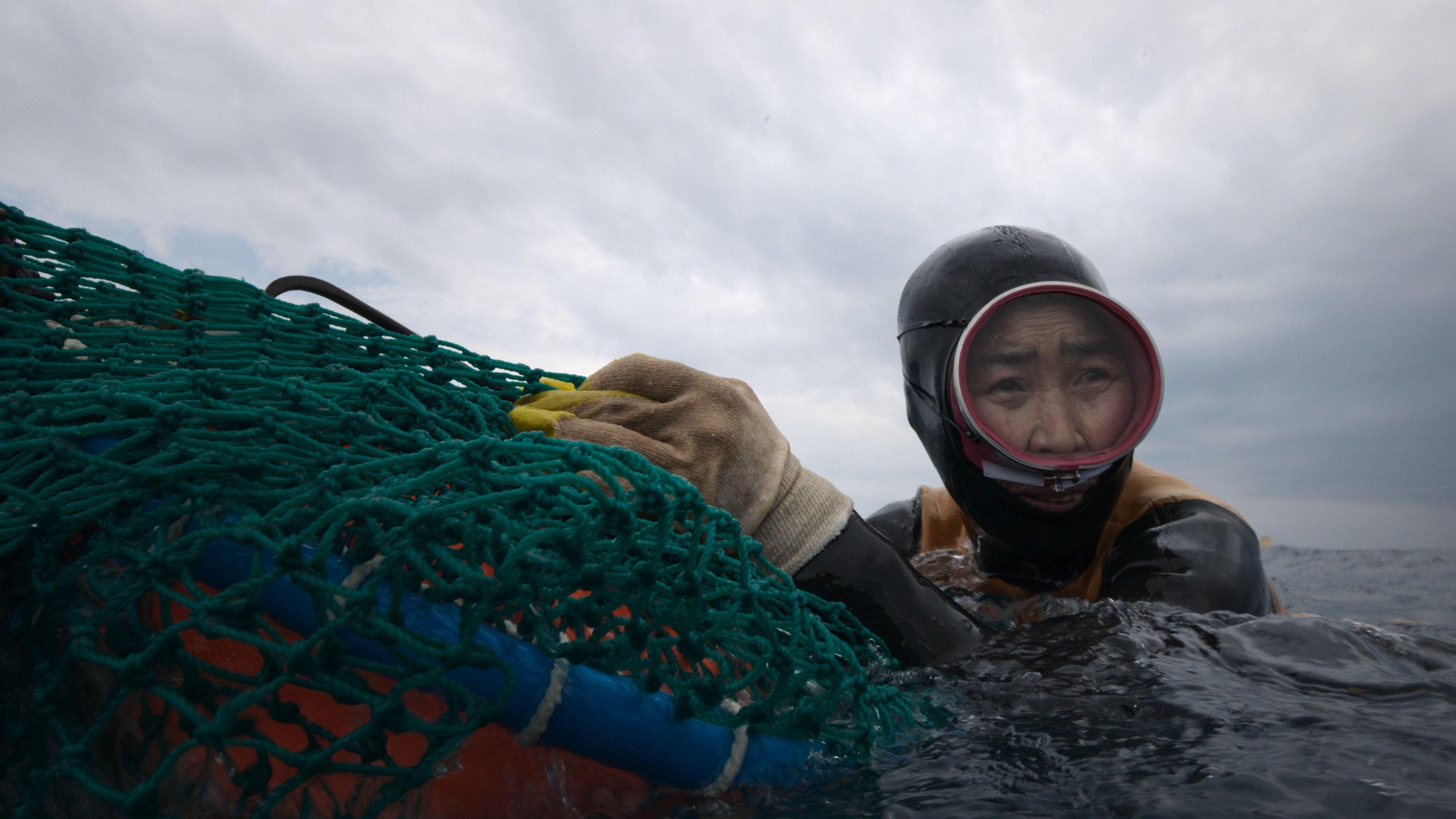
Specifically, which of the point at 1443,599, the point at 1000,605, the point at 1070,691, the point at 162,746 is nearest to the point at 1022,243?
the point at 1000,605

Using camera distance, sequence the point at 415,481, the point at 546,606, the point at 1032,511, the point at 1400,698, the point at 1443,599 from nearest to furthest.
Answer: the point at 415,481
the point at 546,606
the point at 1400,698
the point at 1032,511
the point at 1443,599

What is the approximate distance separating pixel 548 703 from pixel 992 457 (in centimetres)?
187

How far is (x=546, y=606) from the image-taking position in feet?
3.88

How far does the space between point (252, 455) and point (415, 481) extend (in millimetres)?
300

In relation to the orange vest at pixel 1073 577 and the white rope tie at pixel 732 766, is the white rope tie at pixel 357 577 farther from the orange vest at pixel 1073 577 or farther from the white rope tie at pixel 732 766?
the orange vest at pixel 1073 577

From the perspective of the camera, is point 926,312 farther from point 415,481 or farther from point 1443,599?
point 1443,599

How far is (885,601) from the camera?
6.48 feet

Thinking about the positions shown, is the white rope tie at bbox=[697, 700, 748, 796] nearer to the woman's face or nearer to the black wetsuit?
the black wetsuit

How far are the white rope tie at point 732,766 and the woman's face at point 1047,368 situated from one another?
1591 mm

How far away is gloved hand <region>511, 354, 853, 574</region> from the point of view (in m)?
1.93

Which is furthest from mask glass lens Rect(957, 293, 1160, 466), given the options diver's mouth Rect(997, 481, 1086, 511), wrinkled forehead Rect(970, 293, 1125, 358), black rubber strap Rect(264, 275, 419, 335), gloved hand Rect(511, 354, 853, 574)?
black rubber strap Rect(264, 275, 419, 335)

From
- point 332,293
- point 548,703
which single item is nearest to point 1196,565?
point 548,703

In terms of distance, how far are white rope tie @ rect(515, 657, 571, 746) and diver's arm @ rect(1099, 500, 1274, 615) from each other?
5.79 ft

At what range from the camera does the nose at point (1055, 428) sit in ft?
8.24
